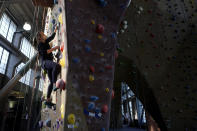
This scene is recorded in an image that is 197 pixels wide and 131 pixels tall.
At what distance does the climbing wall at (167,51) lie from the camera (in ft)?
10.3

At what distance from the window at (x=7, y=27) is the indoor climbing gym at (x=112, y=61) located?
3.70 m

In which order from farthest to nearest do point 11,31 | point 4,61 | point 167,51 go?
point 11,31 → point 4,61 → point 167,51

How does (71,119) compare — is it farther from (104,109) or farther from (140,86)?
(140,86)

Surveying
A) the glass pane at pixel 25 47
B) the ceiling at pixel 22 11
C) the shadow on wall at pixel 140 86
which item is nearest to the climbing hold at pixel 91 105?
the shadow on wall at pixel 140 86

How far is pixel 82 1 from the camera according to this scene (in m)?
1.86

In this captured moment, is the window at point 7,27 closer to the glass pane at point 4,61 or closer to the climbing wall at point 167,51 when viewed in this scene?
the glass pane at point 4,61

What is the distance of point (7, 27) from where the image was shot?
29.1ft

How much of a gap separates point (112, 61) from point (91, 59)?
0.91 feet

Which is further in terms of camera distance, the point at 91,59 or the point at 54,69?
the point at 54,69

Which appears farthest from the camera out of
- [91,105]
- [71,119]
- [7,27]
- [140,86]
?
[7,27]

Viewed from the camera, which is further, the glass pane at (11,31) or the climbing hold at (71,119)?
the glass pane at (11,31)

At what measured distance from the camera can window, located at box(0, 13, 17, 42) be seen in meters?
8.15

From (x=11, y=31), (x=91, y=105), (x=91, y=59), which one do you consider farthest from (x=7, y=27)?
(x=91, y=105)

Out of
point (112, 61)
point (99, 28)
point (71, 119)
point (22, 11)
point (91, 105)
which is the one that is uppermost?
point (22, 11)
